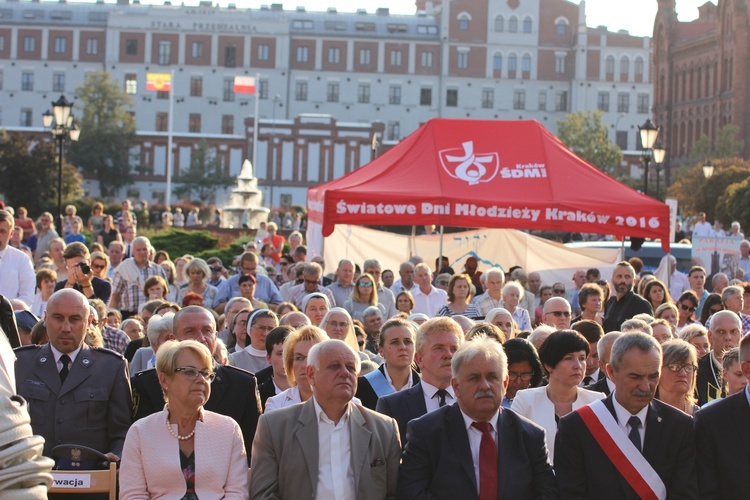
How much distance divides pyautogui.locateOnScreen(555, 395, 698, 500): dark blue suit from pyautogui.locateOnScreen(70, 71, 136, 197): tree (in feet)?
272

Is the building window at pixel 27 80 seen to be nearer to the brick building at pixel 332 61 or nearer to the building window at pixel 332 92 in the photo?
the brick building at pixel 332 61

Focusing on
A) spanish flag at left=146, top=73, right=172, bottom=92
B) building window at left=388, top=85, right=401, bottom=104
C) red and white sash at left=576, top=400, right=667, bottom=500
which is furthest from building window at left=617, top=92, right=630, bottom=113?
red and white sash at left=576, top=400, right=667, bottom=500

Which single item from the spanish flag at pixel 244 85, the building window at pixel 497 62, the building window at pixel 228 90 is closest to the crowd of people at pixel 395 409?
the spanish flag at pixel 244 85

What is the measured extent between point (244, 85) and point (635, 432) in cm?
7800

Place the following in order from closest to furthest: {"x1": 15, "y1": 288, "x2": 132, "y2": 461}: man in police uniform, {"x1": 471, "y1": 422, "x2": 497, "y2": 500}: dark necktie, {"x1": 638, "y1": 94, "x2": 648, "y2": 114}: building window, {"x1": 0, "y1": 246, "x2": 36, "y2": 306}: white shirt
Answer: {"x1": 471, "y1": 422, "x2": 497, "y2": 500}: dark necktie, {"x1": 15, "y1": 288, "x2": 132, "y2": 461}: man in police uniform, {"x1": 0, "y1": 246, "x2": 36, "y2": 306}: white shirt, {"x1": 638, "y1": 94, "x2": 648, "y2": 114}: building window

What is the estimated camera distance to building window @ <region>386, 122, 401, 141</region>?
100m

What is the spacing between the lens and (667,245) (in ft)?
55.8

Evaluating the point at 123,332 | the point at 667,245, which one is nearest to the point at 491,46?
the point at 667,245

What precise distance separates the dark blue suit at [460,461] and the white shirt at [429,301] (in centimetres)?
925

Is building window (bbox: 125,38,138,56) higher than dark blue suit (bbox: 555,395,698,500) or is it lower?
higher

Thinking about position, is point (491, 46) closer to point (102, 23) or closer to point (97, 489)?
point (102, 23)

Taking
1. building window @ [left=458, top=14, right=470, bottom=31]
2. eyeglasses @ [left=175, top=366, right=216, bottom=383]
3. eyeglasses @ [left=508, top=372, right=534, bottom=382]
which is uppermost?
building window @ [left=458, top=14, right=470, bottom=31]

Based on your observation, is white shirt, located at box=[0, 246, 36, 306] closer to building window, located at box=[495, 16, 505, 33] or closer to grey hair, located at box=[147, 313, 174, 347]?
grey hair, located at box=[147, 313, 174, 347]

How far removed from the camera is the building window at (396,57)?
101 meters
